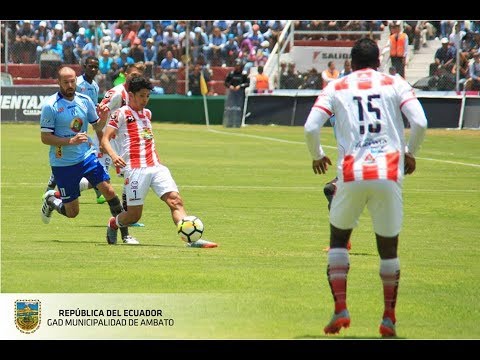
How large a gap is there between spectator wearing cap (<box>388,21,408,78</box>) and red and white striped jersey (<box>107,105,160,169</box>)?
25284 millimetres

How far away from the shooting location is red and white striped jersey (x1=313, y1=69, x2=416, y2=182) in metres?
9.27

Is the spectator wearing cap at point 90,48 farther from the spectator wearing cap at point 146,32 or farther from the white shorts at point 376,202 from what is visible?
the white shorts at point 376,202

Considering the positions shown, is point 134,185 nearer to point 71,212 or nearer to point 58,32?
point 71,212

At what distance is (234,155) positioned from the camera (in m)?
30.7

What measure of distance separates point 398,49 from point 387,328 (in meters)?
30.3

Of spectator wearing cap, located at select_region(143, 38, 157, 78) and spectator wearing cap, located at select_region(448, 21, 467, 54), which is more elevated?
spectator wearing cap, located at select_region(448, 21, 467, 54)

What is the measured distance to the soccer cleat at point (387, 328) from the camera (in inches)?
360

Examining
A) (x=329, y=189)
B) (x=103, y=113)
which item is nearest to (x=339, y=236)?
(x=329, y=189)

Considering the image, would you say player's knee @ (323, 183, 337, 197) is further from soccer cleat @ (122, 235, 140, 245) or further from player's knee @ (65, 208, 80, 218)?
player's knee @ (65, 208, 80, 218)

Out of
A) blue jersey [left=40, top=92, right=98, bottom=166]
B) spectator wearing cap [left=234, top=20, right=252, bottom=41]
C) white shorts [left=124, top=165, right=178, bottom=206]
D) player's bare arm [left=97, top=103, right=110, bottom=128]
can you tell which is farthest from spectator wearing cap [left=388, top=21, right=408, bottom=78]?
white shorts [left=124, top=165, right=178, bottom=206]

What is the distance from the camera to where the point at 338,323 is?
30.3 ft

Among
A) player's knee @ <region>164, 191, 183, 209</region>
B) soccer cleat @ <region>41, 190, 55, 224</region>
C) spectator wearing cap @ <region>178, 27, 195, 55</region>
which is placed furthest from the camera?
spectator wearing cap @ <region>178, 27, 195, 55</region>

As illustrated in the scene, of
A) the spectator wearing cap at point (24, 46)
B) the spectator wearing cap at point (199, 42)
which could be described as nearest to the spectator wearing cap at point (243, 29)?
the spectator wearing cap at point (199, 42)

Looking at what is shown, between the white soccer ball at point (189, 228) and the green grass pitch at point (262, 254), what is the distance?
223mm
